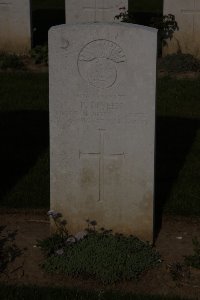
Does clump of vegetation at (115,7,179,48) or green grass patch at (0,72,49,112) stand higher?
clump of vegetation at (115,7,179,48)

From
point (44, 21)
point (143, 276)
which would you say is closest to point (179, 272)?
point (143, 276)

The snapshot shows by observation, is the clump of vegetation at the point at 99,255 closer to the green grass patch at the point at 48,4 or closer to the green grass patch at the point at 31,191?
the green grass patch at the point at 31,191

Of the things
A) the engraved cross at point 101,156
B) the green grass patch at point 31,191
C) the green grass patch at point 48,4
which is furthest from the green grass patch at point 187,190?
the green grass patch at point 48,4

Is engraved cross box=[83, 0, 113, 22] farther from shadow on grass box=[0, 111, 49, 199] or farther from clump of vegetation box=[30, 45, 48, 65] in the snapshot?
shadow on grass box=[0, 111, 49, 199]

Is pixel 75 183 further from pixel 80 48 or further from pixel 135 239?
pixel 80 48

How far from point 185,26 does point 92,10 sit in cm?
168

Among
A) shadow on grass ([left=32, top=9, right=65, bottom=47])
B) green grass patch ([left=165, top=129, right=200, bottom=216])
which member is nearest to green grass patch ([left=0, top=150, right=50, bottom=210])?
green grass patch ([left=165, top=129, right=200, bottom=216])

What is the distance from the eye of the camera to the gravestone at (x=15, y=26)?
44.4 feet

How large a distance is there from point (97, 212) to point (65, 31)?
1453 mm

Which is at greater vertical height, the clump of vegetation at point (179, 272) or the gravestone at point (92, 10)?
the gravestone at point (92, 10)

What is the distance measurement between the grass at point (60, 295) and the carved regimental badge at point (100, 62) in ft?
5.12

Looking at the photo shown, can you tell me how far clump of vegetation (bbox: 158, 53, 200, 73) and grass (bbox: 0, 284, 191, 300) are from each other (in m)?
7.49

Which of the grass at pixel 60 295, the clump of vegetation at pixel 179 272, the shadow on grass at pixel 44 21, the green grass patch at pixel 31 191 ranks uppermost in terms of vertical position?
the shadow on grass at pixel 44 21

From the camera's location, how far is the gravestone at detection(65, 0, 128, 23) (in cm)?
1331
